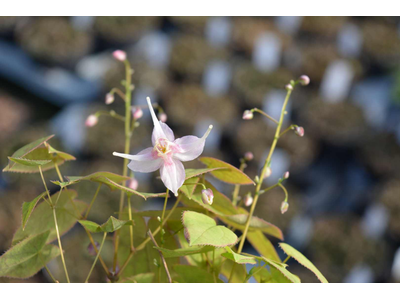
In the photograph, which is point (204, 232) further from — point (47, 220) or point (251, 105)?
point (251, 105)

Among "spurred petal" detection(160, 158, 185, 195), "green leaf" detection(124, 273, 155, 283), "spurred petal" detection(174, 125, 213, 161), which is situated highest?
"spurred petal" detection(174, 125, 213, 161)

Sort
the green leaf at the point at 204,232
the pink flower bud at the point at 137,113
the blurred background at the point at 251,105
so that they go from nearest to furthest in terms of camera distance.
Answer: the green leaf at the point at 204,232, the pink flower bud at the point at 137,113, the blurred background at the point at 251,105

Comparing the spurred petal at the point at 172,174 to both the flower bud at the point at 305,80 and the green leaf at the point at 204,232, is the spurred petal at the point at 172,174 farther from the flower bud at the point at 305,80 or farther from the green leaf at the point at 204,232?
the flower bud at the point at 305,80

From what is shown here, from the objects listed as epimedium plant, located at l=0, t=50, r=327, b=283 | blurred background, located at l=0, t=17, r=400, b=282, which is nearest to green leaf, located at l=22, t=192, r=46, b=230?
epimedium plant, located at l=0, t=50, r=327, b=283

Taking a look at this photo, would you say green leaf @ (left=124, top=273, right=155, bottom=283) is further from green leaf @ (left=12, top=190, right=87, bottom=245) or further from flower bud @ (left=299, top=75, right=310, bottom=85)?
flower bud @ (left=299, top=75, right=310, bottom=85)

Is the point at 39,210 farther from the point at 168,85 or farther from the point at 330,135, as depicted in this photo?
the point at 330,135

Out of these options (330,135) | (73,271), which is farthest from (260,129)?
(73,271)

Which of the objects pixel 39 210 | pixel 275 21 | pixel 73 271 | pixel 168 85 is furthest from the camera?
pixel 275 21

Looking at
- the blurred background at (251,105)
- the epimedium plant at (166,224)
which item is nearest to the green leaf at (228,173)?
the epimedium plant at (166,224)
